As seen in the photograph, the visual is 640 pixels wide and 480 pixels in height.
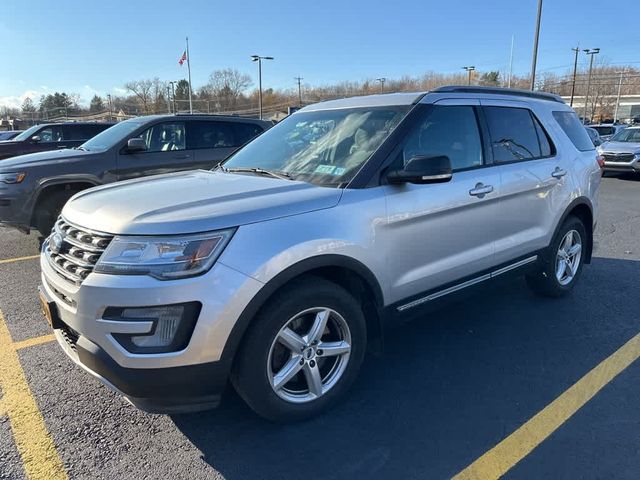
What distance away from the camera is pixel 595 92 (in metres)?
76.8

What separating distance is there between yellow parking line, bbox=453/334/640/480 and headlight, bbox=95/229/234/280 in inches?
63.0

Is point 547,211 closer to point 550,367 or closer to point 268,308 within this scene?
point 550,367

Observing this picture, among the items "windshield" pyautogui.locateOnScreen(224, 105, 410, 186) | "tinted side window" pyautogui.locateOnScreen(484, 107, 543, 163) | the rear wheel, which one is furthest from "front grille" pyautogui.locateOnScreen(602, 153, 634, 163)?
the rear wheel

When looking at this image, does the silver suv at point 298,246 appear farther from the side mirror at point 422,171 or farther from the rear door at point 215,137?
the rear door at point 215,137

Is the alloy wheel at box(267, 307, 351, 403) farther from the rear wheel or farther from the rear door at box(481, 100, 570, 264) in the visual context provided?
the rear wheel

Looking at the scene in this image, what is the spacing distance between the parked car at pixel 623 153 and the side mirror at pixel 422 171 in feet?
47.5

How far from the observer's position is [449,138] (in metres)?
3.45

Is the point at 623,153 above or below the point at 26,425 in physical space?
above

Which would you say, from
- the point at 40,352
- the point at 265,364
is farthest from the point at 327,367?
the point at 40,352

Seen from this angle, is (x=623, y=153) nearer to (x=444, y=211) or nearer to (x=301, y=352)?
(x=444, y=211)

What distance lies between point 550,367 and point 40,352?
3.70m

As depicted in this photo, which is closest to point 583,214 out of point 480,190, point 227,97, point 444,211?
point 480,190

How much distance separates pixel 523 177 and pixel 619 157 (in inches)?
527

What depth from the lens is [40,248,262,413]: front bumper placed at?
217cm
